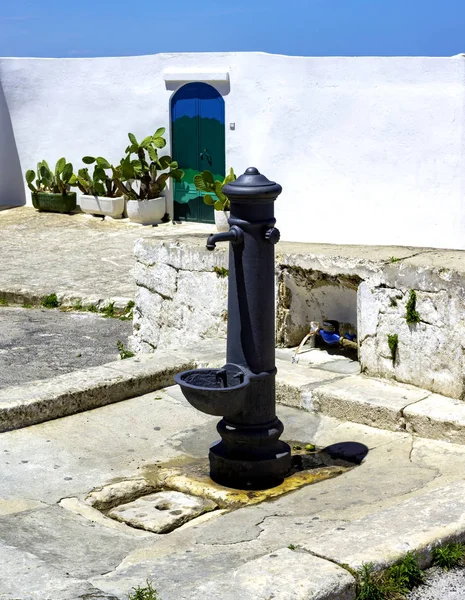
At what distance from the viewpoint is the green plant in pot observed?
14.1 meters

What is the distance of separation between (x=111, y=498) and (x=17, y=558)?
835 mm

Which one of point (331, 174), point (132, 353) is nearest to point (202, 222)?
point (331, 174)

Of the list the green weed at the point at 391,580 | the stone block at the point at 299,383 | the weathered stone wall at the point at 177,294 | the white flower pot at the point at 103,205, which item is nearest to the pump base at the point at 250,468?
the stone block at the point at 299,383

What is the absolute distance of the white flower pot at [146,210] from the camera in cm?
1427

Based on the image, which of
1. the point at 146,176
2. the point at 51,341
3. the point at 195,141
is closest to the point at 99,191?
the point at 146,176

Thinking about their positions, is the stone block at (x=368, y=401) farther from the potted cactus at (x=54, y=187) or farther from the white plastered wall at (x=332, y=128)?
the potted cactus at (x=54, y=187)

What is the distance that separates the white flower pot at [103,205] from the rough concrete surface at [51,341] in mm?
4499

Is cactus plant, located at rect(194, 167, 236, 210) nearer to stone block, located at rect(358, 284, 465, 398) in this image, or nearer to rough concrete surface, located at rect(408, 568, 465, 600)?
stone block, located at rect(358, 284, 465, 398)

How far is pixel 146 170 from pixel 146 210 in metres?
0.57

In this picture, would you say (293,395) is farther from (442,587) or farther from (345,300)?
(442,587)

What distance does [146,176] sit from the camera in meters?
14.4

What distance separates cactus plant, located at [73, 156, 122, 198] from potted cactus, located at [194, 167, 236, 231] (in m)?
1.67

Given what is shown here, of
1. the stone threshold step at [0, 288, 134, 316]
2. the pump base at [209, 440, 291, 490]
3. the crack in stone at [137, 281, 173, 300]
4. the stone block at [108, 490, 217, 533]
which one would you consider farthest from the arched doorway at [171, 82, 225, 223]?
the stone block at [108, 490, 217, 533]

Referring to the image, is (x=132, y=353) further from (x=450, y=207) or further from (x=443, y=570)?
(x=450, y=207)
